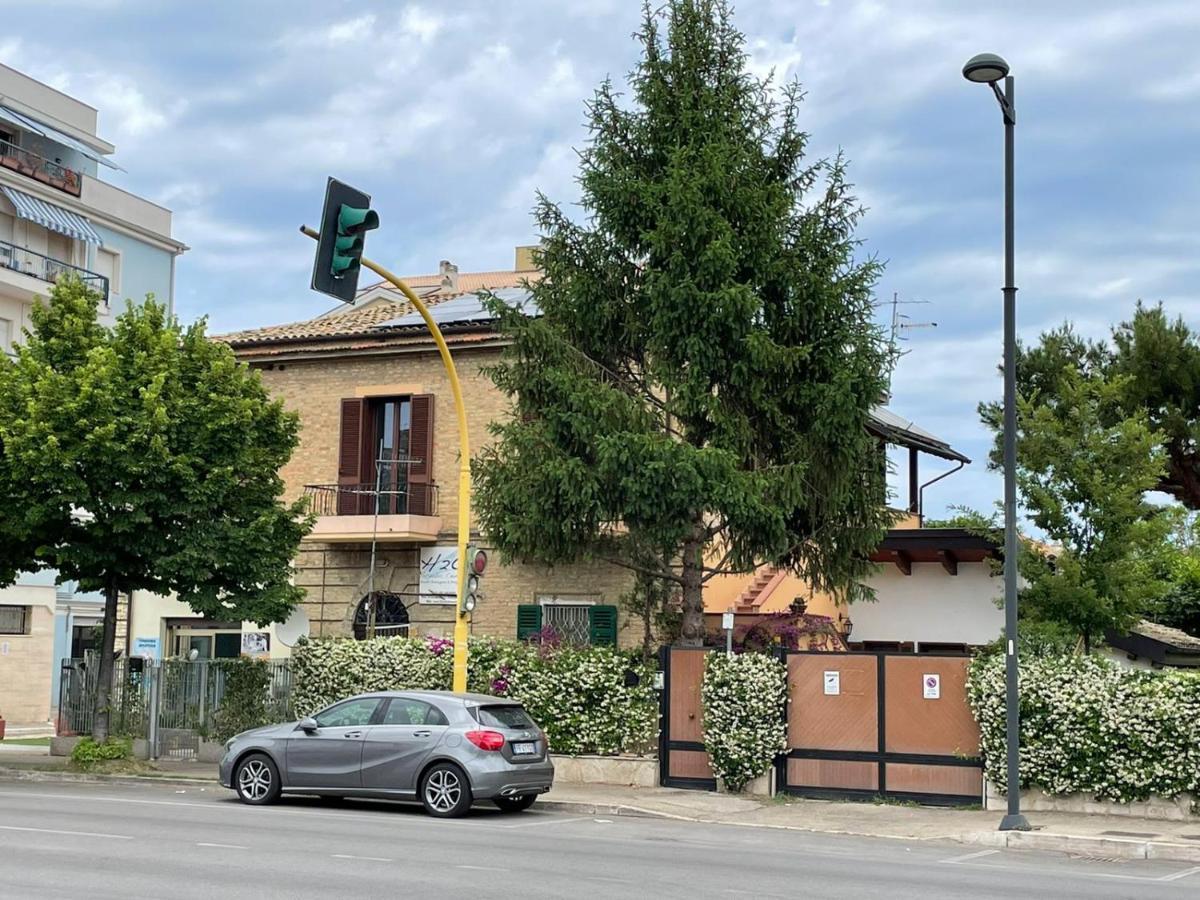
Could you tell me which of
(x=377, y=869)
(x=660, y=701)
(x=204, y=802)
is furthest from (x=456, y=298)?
(x=377, y=869)

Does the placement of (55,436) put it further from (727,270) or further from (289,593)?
(727,270)

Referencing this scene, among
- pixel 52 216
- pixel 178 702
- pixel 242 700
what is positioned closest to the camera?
pixel 242 700

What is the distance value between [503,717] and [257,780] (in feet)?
11.0

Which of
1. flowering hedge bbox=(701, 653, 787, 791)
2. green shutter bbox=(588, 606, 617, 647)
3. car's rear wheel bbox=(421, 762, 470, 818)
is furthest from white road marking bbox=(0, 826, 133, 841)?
green shutter bbox=(588, 606, 617, 647)

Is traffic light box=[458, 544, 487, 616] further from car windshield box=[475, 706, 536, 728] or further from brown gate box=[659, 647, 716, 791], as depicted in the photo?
brown gate box=[659, 647, 716, 791]

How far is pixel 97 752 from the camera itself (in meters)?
22.9

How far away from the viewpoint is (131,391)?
864 inches

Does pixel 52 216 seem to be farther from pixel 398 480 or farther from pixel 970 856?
pixel 970 856

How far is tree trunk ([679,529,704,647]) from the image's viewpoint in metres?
22.9

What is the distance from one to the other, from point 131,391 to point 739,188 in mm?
9778

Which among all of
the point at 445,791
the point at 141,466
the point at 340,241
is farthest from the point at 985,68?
the point at 141,466

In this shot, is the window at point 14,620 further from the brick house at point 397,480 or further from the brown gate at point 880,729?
the brown gate at point 880,729

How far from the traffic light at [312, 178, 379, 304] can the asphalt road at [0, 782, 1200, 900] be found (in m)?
5.62

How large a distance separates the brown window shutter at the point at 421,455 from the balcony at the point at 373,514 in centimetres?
2
